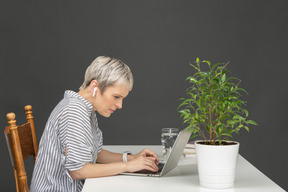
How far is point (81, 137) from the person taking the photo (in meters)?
1.86

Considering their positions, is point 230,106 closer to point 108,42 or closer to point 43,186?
point 43,186

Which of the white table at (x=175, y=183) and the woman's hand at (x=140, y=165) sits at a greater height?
the woman's hand at (x=140, y=165)

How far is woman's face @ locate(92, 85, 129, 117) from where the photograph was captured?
203cm

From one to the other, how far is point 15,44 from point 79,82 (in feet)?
2.31

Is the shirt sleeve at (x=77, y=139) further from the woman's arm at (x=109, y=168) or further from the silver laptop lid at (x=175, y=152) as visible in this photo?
the silver laptop lid at (x=175, y=152)

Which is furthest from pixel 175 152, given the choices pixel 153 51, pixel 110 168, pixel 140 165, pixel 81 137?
pixel 153 51

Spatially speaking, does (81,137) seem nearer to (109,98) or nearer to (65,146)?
(65,146)

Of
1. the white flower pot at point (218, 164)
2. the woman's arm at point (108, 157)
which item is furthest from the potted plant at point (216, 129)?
the woman's arm at point (108, 157)

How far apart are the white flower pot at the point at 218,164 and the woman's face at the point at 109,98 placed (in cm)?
57

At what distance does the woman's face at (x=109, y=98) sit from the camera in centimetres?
203

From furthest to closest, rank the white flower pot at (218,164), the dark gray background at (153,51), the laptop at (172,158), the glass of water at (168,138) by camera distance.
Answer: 1. the dark gray background at (153,51)
2. the glass of water at (168,138)
3. the laptop at (172,158)
4. the white flower pot at (218,164)

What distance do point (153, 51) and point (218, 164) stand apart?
2723 mm

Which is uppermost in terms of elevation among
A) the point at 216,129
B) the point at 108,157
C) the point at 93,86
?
the point at 93,86

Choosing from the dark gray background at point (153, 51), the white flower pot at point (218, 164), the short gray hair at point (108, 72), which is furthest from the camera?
the dark gray background at point (153, 51)
